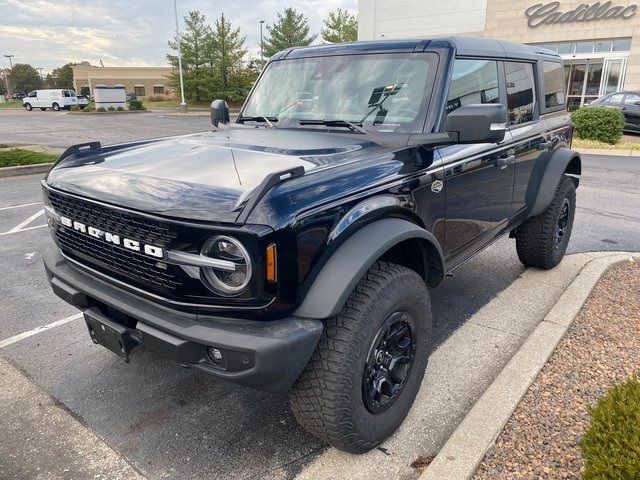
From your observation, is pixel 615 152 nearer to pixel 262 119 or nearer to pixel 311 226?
pixel 262 119

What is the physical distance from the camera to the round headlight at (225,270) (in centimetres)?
191

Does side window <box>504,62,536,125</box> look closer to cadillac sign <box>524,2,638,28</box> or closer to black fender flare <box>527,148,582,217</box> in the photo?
black fender flare <box>527,148,582,217</box>

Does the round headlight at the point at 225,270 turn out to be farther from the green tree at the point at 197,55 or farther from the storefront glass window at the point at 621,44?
the green tree at the point at 197,55

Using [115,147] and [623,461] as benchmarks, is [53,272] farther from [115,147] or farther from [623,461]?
[623,461]

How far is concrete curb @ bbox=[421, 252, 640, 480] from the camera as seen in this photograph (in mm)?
2243

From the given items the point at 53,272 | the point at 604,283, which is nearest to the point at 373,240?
the point at 53,272

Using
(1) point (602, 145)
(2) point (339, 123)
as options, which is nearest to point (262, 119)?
(2) point (339, 123)

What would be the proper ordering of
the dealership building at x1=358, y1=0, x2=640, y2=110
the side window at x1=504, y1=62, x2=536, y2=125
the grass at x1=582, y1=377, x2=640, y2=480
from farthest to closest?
the dealership building at x1=358, y1=0, x2=640, y2=110, the side window at x1=504, y1=62, x2=536, y2=125, the grass at x1=582, y1=377, x2=640, y2=480

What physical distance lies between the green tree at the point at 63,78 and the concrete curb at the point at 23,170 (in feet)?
330

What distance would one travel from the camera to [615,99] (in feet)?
54.5

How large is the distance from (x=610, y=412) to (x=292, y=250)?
1.32 meters

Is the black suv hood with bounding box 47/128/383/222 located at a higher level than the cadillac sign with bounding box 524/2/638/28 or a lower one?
lower

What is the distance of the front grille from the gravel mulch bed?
64.5 inches

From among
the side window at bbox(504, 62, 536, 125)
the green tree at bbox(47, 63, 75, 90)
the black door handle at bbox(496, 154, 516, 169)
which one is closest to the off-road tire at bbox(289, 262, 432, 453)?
the black door handle at bbox(496, 154, 516, 169)
